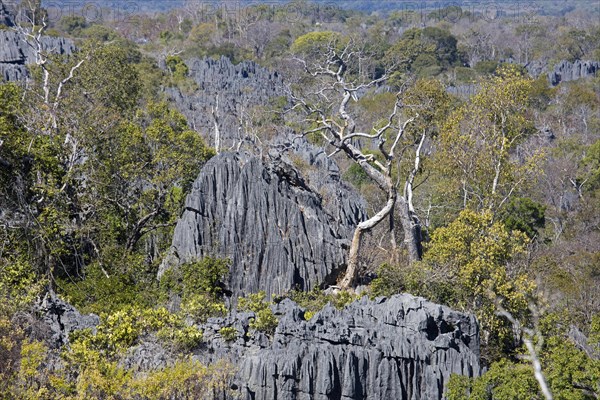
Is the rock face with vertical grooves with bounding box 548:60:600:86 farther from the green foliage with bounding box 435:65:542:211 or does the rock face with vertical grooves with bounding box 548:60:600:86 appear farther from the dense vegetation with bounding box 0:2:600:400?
the green foliage with bounding box 435:65:542:211

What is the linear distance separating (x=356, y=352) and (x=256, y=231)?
5.41 meters

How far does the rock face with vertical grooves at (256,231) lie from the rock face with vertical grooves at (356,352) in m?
3.38

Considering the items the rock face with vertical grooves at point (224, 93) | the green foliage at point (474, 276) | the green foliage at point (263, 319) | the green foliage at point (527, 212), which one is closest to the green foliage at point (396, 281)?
the green foliage at point (474, 276)

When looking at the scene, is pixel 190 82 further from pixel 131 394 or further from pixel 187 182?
pixel 131 394

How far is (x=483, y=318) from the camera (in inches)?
656

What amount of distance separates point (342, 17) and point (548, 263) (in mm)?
108775

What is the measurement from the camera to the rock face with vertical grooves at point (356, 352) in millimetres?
13438

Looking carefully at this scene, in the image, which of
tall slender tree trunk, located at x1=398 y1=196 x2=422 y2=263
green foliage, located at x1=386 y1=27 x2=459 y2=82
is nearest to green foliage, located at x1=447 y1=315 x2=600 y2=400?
tall slender tree trunk, located at x1=398 y1=196 x2=422 y2=263

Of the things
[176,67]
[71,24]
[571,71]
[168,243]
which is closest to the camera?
[168,243]

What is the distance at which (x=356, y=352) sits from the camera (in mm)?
13844

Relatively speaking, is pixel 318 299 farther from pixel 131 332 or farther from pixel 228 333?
pixel 131 332

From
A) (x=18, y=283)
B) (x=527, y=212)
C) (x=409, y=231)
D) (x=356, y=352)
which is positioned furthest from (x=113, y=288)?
(x=527, y=212)

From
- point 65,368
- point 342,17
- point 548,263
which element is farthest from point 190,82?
point 342,17

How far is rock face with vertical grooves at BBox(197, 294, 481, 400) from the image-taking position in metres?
13.4
